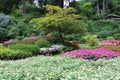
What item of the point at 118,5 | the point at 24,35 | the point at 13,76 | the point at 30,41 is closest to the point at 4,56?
the point at 30,41

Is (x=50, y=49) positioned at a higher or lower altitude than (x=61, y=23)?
lower

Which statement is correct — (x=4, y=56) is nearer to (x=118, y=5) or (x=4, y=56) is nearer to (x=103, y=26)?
(x=103, y=26)

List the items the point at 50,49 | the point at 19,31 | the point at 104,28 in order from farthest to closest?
the point at 104,28
the point at 19,31
the point at 50,49

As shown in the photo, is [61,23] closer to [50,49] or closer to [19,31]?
[50,49]

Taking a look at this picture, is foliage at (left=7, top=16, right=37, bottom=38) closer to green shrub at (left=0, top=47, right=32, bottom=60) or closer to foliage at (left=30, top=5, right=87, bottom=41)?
foliage at (left=30, top=5, right=87, bottom=41)

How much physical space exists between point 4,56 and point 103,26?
22433 mm

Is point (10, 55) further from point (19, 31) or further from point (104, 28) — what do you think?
point (104, 28)

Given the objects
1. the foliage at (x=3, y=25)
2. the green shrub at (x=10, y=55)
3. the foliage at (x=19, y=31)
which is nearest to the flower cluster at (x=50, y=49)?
the green shrub at (x=10, y=55)

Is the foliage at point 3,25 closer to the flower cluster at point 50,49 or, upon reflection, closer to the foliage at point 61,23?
the foliage at point 61,23

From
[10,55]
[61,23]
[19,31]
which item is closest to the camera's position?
[10,55]

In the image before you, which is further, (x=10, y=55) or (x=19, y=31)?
(x=19, y=31)

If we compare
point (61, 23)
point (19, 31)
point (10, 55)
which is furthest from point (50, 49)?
point (19, 31)

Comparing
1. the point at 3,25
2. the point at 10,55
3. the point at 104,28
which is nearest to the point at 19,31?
the point at 3,25

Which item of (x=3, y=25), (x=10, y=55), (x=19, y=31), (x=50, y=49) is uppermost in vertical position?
(x=10, y=55)
